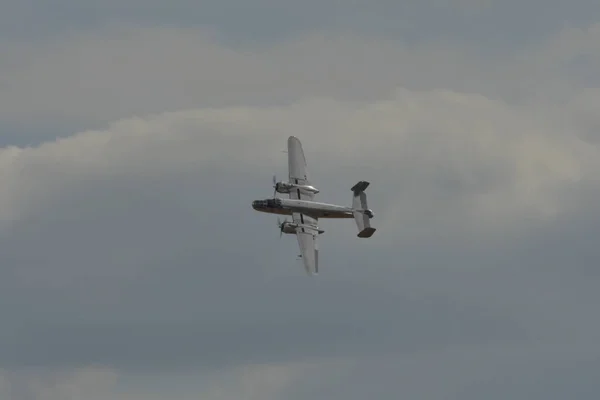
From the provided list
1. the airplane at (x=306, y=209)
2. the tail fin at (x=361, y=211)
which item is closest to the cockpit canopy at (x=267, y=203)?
the airplane at (x=306, y=209)

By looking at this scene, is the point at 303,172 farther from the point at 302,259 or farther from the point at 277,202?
the point at 302,259

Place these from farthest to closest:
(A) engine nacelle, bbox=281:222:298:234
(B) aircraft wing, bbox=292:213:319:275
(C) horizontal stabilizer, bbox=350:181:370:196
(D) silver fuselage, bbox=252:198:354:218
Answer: (C) horizontal stabilizer, bbox=350:181:370:196 → (D) silver fuselage, bbox=252:198:354:218 → (A) engine nacelle, bbox=281:222:298:234 → (B) aircraft wing, bbox=292:213:319:275

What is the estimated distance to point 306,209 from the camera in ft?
620

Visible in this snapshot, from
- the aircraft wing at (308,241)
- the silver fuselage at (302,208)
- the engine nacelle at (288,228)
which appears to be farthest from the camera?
the silver fuselage at (302,208)

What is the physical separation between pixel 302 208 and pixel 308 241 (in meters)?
6.92

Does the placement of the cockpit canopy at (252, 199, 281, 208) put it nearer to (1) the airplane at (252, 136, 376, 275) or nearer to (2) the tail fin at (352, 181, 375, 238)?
(1) the airplane at (252, 136, 376, 275)

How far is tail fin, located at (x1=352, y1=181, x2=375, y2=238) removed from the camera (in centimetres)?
18800

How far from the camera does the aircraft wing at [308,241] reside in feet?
590

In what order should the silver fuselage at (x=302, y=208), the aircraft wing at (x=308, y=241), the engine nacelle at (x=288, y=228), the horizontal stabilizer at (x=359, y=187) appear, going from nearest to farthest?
the aircraft wing at (x=308, y=241) < the engine nacelle at (x=288, y=228) < the silver fuselage at (x=302, y=208) < the horizontal stabilizer at (x=359, y=187)

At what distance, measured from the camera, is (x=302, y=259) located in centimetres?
18000

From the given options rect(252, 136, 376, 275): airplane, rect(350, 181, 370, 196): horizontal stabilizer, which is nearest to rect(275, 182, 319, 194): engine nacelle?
rect(252, 136, 376, 275): airplane

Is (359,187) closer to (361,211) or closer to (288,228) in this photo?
(361,211)

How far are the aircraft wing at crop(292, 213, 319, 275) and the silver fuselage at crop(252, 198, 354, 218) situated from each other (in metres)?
1.00

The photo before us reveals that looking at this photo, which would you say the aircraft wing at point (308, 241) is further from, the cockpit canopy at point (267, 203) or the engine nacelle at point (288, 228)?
the cockpit canopy at point (267, 203)
